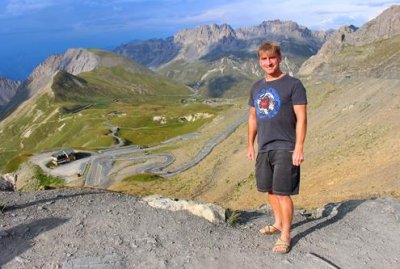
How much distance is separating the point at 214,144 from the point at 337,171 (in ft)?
191

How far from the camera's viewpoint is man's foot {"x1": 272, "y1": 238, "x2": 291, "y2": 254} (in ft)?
44.5

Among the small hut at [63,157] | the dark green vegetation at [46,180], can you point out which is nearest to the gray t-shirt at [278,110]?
the dark green vegetation at [46,180]

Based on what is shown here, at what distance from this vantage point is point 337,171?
40188 millimetres

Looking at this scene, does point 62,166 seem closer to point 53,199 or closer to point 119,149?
point 119,149

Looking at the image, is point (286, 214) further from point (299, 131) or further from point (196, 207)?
point (196, 207)

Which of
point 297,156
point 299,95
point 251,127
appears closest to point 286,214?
point 297,156

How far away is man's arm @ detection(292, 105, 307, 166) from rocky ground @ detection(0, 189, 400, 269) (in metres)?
2.71

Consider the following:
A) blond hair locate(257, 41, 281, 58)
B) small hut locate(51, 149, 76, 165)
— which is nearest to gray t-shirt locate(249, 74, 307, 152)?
blond hair locate(257, 41, 281, 58)

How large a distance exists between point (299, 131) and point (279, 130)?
58cm

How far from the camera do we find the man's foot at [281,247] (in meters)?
13.6

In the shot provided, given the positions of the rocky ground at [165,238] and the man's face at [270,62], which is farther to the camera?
the man's face at [270,62]

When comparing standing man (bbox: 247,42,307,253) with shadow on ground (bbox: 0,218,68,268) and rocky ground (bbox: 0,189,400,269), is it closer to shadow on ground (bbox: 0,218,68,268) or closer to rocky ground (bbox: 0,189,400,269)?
rocky ground (bbox: 0,189,400,269)

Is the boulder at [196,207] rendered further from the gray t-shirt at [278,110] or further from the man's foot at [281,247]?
the gray t-shirt at [278,110]

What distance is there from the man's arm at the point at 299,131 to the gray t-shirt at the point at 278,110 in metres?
0.16
